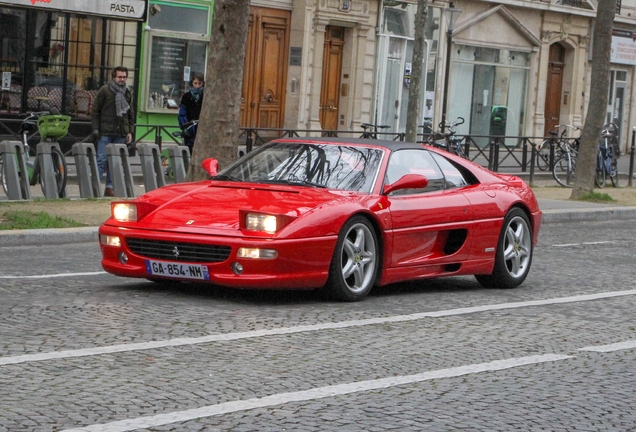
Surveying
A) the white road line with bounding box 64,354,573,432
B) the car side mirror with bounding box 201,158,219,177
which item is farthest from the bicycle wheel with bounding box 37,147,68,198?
the white road line with bounding box 64,354,573,432

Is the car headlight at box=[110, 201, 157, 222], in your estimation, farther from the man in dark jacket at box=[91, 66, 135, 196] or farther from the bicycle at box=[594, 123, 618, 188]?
the bicycle at box=[594, 123, 618, 188]

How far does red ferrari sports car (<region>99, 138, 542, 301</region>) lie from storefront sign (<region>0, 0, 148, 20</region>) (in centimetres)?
1725

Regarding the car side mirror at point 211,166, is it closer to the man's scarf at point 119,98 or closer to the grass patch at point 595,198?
the man's scarf at point 119,98

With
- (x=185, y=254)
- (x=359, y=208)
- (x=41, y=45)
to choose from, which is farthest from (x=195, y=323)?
(x=41, y=45)

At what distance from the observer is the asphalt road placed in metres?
6.14

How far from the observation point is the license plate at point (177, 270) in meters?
9.43

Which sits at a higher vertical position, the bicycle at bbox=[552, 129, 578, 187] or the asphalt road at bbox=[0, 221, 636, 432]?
the bicycle at bbox=[552, 129, 578, 187]

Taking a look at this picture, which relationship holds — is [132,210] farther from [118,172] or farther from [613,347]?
[118,172]

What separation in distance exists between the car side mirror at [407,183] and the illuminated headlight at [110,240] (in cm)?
208

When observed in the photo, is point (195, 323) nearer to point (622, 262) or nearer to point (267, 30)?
point (622, 262)

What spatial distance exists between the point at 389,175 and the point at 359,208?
852 millimetres

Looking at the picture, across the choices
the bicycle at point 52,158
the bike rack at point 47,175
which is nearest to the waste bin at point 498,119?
the bicycle at point 52,158

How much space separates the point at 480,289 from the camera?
1160cm

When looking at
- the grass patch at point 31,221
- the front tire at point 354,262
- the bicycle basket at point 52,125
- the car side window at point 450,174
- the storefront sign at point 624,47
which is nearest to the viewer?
the front tire at point 354,262
